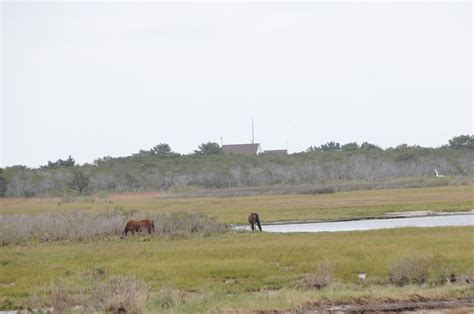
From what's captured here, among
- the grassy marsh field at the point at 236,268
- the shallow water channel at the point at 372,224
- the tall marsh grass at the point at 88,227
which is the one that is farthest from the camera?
the shallow water channel at the point at 372,224

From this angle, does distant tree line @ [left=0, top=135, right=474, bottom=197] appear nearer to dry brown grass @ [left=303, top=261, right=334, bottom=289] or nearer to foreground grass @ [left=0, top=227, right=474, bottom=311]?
foreground grass @ [left=0, top=227, right=474, bottom=311]

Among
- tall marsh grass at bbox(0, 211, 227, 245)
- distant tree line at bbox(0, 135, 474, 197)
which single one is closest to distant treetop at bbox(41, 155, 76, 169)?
distant tree line at bbox(0, 135, 474, 197)

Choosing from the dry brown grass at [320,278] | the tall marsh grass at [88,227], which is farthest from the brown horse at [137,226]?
the dry brown grass at [320,278]

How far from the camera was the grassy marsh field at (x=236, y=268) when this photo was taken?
48.1 feet

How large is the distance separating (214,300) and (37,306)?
343cm

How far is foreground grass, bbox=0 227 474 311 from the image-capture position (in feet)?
50.2

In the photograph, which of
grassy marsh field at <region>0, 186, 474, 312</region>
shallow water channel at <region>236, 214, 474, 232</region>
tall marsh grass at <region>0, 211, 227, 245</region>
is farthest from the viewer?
shallow water channel at <region>236, 214, 474, 232</region>

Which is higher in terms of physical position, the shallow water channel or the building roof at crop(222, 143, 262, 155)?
the building roof at crop(222, 143, 262, 155)

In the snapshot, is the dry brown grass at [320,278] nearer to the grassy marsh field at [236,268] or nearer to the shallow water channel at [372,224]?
the grassy marsh field at [236,268]

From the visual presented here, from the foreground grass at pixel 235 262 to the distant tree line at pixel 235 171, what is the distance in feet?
183

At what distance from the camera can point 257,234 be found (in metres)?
28.8

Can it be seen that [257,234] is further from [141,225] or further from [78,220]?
[78,220]

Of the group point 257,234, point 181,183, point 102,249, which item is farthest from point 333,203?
point 181,183

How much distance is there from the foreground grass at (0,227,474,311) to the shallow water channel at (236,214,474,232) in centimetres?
399
